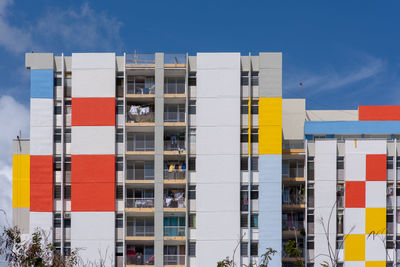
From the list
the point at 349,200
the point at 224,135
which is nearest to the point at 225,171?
the point at 224,135

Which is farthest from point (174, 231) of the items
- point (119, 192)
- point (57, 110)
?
point (57, 110)

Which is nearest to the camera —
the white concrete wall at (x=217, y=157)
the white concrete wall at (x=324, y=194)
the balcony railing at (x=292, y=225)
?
the white concrete wall at (x=217, y=157)

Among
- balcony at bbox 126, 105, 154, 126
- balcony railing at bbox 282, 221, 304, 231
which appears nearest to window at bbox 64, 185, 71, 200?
balcony at bbox 126, 105, 154, 126

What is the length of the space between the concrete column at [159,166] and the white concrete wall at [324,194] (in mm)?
12576

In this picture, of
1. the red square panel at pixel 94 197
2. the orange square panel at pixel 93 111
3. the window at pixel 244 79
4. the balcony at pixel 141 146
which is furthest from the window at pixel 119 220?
the window at pixel 244 79

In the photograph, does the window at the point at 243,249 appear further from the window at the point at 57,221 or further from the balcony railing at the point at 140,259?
the window at the point at 57,221

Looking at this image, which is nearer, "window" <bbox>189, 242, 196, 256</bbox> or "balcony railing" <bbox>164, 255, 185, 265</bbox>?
"balcony railing" <bbox>164, 255, 185, 265</bbox>

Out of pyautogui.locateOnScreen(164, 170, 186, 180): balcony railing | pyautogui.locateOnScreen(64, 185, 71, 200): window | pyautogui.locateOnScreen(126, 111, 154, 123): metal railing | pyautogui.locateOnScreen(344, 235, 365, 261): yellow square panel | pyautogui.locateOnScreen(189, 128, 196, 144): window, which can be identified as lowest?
pyautogui.locateOnScreen(344, 235, 365, 261): yellow square panel

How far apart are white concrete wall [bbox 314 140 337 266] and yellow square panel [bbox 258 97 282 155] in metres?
4.09

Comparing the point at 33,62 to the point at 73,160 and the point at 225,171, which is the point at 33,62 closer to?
the point at 73,160

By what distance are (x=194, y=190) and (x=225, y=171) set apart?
9.60 ft

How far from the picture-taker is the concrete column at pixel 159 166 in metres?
32.6

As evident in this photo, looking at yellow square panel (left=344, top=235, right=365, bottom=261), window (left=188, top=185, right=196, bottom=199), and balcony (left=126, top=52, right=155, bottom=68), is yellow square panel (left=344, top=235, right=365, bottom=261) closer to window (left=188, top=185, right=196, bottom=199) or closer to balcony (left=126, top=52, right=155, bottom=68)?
window (left=188, top=185, right=196, bottom=199)

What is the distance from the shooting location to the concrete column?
107 ft
